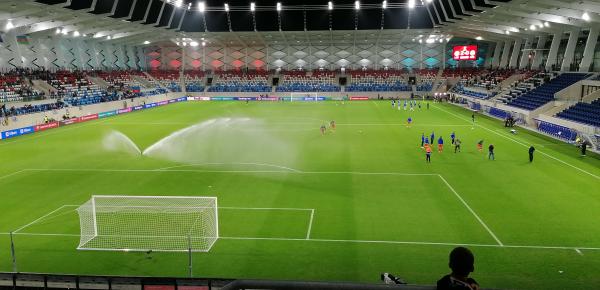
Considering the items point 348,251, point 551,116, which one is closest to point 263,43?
point 551,116

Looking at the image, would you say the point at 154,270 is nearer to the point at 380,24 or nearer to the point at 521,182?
the point at 521,182

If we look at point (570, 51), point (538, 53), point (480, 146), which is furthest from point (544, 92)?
point (480, 146)

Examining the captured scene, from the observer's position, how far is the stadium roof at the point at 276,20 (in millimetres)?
51281

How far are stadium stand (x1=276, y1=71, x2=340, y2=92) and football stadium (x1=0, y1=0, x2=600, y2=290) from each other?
2.88ft

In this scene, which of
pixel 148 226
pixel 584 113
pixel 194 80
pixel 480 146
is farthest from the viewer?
pixel 194 80

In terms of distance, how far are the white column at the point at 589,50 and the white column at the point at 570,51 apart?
384 centimetres

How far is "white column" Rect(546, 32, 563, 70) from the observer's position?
57.6 meters

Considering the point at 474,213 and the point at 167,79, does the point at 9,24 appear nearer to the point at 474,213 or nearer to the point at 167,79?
the point at 167,79

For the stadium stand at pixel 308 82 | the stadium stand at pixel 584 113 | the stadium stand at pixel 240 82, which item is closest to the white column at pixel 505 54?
the stadium stand at pixel 308 82

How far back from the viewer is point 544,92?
50.3 meters

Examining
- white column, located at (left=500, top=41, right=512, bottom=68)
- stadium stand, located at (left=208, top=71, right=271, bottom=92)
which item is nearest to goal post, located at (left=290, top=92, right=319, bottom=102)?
stadium stand, located at (left=208, top=71, right=271, bottom=92)

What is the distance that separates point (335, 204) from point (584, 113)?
103 feet

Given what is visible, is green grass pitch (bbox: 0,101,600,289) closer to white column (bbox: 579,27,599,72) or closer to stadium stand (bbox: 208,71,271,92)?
white column (bbox: 579,27,599,72)

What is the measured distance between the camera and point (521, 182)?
23812mm
